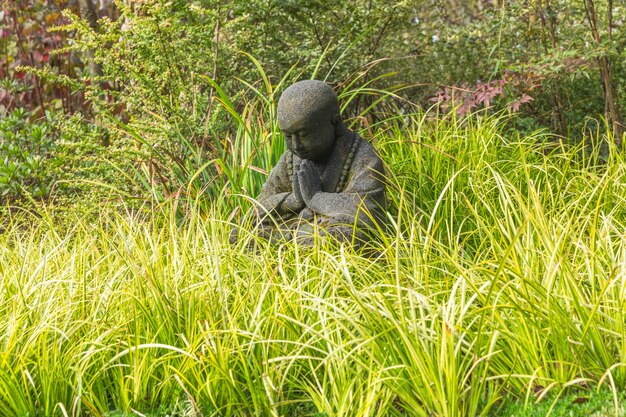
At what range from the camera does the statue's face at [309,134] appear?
476 centimetres

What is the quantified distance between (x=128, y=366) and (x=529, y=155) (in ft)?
11.3

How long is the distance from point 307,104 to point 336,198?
52 centimetres

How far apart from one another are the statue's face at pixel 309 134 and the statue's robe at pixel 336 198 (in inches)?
4.4

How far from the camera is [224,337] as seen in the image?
143 inches

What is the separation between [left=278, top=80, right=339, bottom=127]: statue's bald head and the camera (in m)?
4.74

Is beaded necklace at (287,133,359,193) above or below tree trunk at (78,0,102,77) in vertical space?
below

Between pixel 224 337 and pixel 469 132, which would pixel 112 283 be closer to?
pixel 224 337

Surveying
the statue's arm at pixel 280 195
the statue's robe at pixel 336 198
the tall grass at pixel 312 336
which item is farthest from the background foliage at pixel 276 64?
the tall grass at pixel 312 336

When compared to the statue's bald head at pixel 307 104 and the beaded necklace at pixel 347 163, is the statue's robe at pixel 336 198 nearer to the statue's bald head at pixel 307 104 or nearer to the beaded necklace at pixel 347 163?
the beaded necklace at pixel 347 163

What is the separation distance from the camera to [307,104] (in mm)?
4742

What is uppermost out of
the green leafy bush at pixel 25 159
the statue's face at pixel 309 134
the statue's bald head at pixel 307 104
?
the statue's bald head at pixel 307 104

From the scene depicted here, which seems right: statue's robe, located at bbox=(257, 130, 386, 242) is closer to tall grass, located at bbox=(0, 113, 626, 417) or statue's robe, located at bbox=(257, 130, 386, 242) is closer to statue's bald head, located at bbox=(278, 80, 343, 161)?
statue's bald head, located at bbox=(278, 80, 343, 161)

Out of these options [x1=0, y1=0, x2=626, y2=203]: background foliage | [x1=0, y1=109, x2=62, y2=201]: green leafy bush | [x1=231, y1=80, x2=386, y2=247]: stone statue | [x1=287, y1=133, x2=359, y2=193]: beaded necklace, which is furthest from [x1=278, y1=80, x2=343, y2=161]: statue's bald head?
[x1=0, y1=109, x2=62, y2=201]: green leafy bush

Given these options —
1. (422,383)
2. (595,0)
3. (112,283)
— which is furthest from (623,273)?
(595,0)
